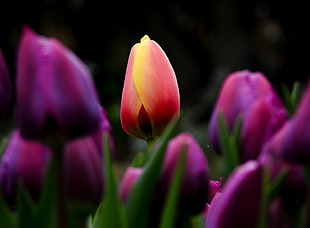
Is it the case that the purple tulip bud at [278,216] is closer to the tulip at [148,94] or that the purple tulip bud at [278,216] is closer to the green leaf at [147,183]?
the green leaf at [147,183]

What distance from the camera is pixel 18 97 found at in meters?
0.43

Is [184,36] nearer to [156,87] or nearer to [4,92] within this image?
[156,87]

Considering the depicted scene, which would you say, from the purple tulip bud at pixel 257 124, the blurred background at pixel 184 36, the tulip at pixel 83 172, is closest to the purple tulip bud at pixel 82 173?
the tulip at pixel 83 172

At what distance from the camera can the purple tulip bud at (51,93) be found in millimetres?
417

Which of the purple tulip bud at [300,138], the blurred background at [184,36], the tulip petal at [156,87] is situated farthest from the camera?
the blurred background at [184,36]

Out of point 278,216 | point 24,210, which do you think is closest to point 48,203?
point 24,210

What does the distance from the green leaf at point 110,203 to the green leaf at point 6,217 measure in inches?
1.8

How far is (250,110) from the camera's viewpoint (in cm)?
52

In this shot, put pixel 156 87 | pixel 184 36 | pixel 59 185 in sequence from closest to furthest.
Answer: pixel 59 185 < pixel 156 87 < pixel 184 36

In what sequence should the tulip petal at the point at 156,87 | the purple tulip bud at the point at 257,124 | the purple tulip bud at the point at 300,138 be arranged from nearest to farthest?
the purple tulip bud at the point at 300,138
the purple tulip bud at the point at 257,124
the tulip petal at the point at 156,87

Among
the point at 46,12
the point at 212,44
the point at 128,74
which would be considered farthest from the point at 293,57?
the point at 128,74

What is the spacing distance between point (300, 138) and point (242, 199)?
0.04 meters

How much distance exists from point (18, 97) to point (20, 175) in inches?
1.7

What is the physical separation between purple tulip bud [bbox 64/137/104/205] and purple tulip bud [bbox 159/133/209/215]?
0.03 m
